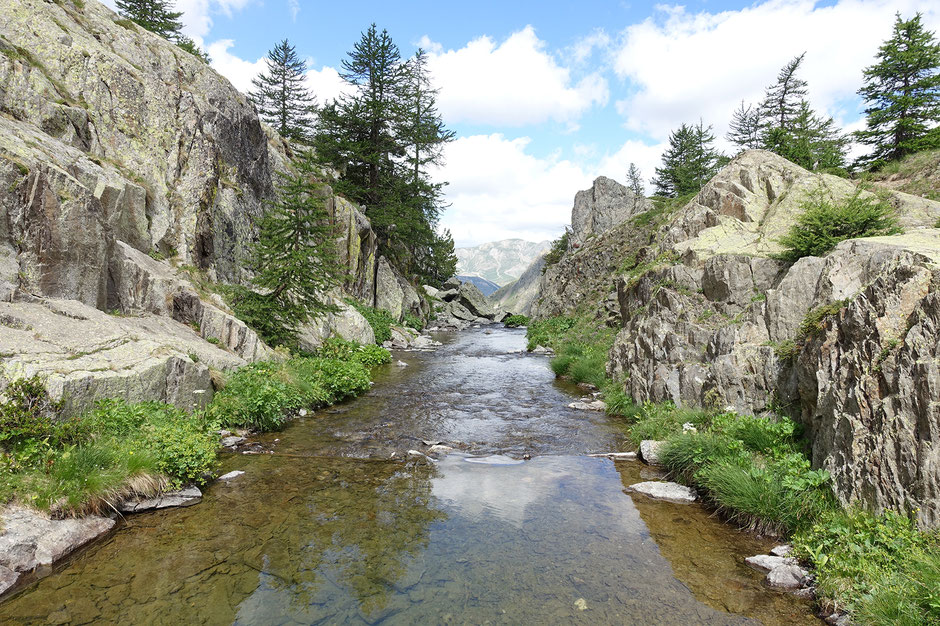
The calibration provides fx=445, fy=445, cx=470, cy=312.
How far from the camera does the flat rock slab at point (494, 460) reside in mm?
10544

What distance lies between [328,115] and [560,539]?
41.8 meters

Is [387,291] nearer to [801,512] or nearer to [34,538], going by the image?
[34,538]

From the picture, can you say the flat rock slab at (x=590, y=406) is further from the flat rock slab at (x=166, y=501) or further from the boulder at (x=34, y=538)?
the boulder at (x=34, y=538)

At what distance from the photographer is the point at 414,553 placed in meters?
6.68

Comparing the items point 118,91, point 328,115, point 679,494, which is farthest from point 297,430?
point 328,115

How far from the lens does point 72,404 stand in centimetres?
783

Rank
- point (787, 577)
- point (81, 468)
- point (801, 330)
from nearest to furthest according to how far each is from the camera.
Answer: point (787, 577) < point (81, 468) < point (801, 330)

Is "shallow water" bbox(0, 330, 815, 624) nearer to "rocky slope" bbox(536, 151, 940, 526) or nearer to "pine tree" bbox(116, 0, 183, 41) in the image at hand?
"rocky slope" bbox(536, 151, 940, 526)

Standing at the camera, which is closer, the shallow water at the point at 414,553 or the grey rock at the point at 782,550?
the shallow water at the point at 414,553

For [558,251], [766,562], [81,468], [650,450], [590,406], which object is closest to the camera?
[766,562]

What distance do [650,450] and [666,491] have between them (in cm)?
190

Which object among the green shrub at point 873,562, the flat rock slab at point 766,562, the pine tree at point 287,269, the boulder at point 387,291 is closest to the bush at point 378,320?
the boulder at point 387,291

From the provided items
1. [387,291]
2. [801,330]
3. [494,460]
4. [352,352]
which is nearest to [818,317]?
[801,330]

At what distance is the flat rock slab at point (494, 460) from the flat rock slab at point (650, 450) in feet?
9.56
